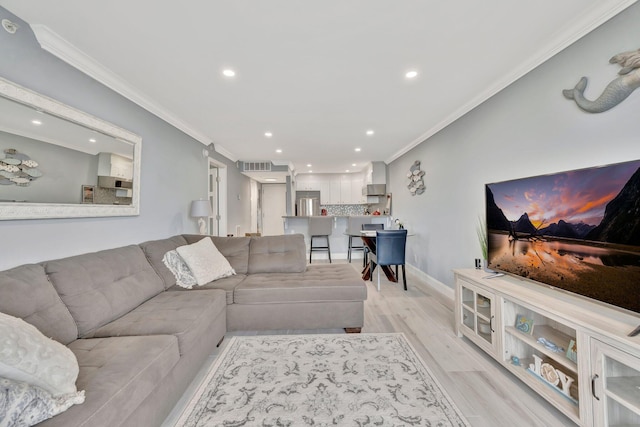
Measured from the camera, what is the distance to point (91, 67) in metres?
1.98

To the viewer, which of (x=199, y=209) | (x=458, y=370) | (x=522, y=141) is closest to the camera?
(x=458, y=370)

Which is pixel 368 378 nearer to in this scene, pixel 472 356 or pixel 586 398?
pixel 472 356

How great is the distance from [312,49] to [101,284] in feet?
7.55

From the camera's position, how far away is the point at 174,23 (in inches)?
62.6

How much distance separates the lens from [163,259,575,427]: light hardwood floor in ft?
4.60

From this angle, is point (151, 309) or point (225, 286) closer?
point (151, 309)

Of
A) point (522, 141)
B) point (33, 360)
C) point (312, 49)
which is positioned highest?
point (312, 49)

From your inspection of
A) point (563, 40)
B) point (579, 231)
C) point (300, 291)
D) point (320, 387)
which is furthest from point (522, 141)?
point (320, 387)

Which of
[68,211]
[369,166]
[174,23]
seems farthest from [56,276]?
[369,166]

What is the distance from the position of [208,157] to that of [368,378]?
3969 mm

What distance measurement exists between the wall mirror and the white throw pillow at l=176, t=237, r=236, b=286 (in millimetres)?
670

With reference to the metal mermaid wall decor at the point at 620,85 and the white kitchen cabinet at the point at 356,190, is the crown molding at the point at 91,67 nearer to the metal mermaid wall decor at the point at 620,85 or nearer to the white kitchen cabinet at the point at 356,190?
the metal mermaid wall decor at the point at 620,85

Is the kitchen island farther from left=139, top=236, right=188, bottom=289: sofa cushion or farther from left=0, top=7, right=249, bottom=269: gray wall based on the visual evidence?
left=139, top=236, right=188, bottom=289: sofa cushion

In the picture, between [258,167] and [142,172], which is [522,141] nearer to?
[142,172]
